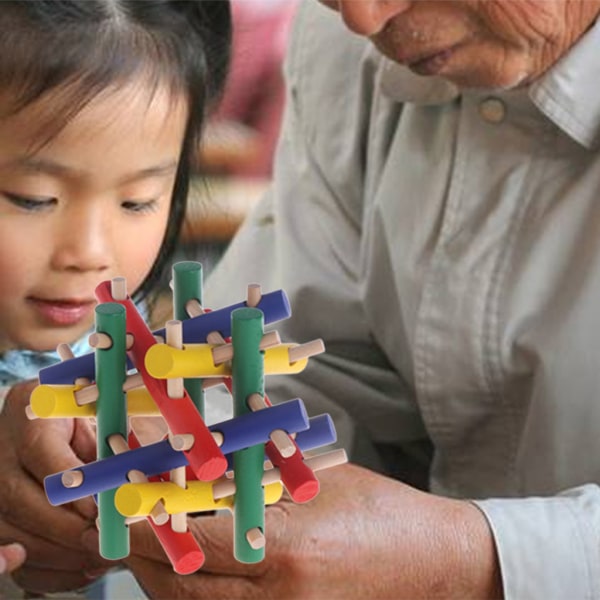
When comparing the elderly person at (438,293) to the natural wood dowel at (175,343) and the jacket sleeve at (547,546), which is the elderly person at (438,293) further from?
the natural wood dowel at (175,343)

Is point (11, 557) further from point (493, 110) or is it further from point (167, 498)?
point (493, 110)

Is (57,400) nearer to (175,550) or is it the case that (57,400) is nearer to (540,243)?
(175,550)

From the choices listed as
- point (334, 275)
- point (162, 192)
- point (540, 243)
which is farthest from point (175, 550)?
point (334, 275)

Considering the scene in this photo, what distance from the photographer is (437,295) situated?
46.8 inches

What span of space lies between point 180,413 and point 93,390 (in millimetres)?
52

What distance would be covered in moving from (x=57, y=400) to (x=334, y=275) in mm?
632

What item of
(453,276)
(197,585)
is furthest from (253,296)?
(453,276)

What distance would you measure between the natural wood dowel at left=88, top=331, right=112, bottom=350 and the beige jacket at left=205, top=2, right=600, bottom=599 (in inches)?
15.1

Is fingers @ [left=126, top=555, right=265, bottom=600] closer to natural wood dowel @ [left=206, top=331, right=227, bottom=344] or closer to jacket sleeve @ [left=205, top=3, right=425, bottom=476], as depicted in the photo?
natural wood dowel @ [left=206, top=331, right=227, bottom=344]

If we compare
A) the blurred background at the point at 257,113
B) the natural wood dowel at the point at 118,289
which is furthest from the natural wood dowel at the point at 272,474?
the blurred background at the point at 257,113

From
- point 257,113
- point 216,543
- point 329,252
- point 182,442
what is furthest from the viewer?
point 257,113

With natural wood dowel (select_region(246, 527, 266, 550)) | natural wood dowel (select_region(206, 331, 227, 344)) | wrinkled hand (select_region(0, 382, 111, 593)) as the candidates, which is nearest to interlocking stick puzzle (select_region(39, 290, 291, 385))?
natural wood dowel (select_region(206, 331, 227, 344))

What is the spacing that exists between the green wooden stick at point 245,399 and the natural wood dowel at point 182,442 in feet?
0.13

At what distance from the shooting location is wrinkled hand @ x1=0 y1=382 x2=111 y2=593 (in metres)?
0.96
